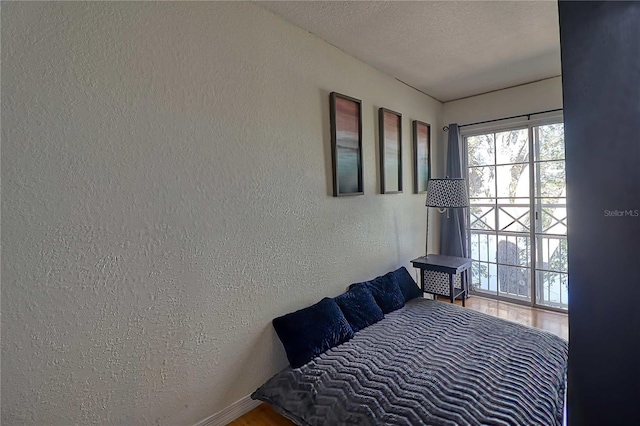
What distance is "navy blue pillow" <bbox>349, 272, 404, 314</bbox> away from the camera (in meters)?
2.57

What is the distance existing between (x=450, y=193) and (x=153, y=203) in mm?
2632

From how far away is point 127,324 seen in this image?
4.52 ft

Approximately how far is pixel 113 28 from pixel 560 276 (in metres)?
4.25

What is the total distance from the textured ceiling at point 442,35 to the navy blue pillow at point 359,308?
1987mm

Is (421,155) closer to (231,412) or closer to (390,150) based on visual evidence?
(390,150)

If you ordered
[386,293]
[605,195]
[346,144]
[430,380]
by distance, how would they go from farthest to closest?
1. [386,293]
2. [346,144]
3. [430,380]
4. [605,195]

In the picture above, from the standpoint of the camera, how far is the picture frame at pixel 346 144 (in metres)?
2.41

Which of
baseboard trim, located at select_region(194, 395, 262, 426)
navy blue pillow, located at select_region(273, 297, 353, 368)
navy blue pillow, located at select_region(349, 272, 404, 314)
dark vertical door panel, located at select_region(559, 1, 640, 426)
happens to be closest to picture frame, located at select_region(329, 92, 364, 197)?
navy blue pillow, located at select_region(349, 272, 404, 314)

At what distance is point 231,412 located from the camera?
1.77 m

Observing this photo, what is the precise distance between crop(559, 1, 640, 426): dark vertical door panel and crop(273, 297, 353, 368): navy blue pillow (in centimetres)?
158

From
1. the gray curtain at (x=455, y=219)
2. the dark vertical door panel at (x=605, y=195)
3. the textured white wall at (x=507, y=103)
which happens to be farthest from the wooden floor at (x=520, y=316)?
the textured white wall at (x=507, y=103)

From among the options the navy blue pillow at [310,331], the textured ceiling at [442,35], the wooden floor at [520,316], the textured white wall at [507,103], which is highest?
the textured ceiling at [442,35]

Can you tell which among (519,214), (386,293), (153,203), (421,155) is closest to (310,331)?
(386,293)

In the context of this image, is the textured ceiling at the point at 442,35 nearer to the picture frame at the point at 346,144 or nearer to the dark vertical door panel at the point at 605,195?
the picture frame at the point at 346,144
